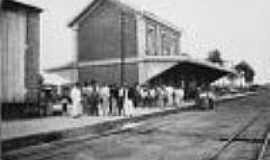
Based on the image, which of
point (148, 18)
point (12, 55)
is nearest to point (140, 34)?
point (148, 18)

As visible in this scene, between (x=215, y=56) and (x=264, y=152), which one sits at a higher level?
(x=215, y=56)

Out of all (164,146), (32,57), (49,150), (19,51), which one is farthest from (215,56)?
(49,150)

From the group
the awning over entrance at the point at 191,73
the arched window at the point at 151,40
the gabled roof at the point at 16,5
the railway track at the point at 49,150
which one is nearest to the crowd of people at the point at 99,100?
the gabled roof at the point at 16,5

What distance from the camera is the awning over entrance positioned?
28.7 metres

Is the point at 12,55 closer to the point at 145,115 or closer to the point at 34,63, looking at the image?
the point at 34,63

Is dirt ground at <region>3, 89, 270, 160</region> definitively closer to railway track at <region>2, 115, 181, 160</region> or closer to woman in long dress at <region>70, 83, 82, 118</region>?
railway track at <region>2, 115, 181, 160</region>

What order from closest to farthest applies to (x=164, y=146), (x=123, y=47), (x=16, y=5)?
(x=164, y=146) → (x=16, y=5) → (x=123, y=47)

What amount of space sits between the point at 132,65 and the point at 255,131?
1610cm

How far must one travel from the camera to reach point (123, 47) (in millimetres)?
26922

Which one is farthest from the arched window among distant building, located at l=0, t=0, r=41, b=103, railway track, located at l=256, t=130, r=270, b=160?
railway track, located at l=256, t=130, r=270, b=160

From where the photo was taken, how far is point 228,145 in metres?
9.72

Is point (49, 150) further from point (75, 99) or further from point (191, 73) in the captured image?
point (191, 73)

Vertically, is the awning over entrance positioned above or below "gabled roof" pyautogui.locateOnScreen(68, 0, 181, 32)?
below

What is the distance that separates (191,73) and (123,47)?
1001cm
